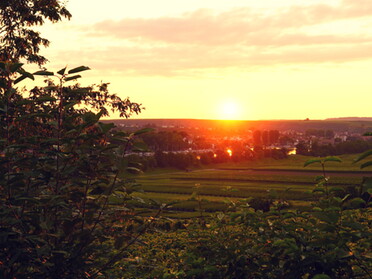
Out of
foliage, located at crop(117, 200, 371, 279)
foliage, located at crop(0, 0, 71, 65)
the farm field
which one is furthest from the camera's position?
the farm field

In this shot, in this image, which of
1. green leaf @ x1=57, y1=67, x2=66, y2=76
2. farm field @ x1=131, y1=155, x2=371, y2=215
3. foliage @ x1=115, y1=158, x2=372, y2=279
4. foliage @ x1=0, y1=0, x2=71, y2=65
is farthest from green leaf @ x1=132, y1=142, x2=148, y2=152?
farm field @ x1=131, y1=155, x2=371, y2=215

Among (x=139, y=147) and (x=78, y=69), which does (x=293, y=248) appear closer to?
(x=139, y=147)

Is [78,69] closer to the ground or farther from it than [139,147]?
farther from it

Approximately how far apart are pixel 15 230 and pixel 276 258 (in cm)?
273

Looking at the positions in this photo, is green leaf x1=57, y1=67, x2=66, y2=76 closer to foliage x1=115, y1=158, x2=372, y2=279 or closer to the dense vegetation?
the dense vegetation

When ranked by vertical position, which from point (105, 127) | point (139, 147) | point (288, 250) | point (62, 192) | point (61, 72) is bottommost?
point (288, 250)

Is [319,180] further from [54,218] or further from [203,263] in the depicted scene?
[54,218]

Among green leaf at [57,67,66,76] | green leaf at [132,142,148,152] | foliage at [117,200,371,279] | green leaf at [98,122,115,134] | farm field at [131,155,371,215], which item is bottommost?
farm field at [131,155,371,215]

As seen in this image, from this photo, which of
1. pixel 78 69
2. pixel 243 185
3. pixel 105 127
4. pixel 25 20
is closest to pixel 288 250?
pixel 105 127

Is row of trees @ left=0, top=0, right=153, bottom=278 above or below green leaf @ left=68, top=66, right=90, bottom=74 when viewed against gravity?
below

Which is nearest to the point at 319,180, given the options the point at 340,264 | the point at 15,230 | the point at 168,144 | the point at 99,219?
the point at 340,264

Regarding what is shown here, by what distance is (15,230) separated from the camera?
458 cm

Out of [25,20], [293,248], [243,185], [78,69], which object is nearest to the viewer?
[293,248]

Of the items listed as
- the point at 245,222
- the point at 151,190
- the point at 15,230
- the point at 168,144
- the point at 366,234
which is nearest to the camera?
the point at 366,234
